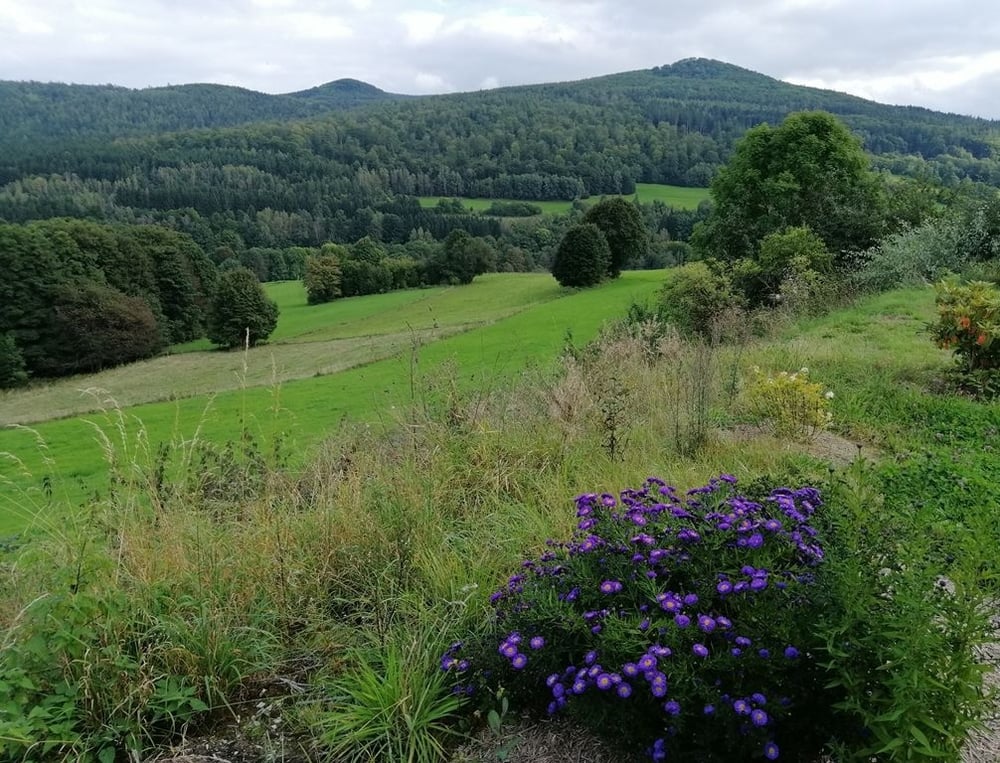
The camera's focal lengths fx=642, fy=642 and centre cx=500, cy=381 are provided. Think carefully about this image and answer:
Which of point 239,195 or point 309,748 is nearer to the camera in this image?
point 309,748

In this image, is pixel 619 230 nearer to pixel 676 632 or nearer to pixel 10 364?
pixel 10 364

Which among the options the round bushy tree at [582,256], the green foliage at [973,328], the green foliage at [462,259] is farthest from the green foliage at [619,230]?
the green foliage at [973,328]

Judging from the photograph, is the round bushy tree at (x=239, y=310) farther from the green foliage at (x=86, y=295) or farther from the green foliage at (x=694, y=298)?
the green foliage at (x=694, y=298)

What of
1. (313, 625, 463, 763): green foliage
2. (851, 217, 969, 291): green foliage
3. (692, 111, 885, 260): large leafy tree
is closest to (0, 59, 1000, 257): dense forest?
(692, 111, 885, 260): large leafy tree

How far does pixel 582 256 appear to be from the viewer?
4775 centimetres

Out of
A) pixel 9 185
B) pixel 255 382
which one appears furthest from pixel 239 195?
pixel 255 382

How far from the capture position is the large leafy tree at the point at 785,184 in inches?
970

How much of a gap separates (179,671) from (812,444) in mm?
5396

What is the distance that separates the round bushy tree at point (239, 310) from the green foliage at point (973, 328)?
44423mm

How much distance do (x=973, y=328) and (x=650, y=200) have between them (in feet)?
304

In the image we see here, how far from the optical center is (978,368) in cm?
742

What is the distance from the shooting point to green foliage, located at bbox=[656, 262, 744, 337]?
15.9 meters

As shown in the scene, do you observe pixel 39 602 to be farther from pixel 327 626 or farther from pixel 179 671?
pixel 327 626

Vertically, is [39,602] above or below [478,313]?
above
